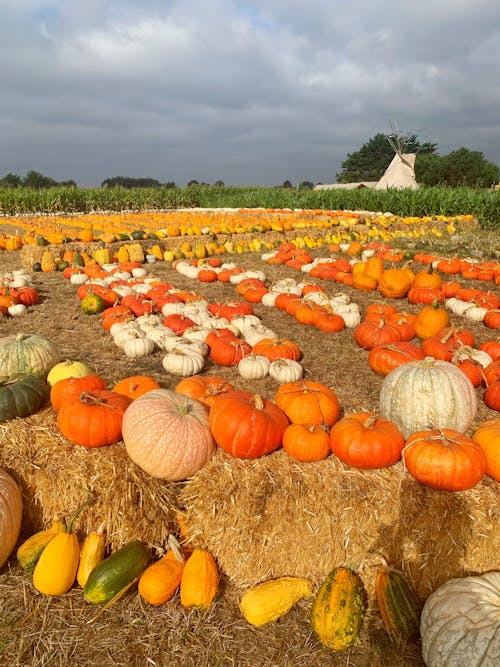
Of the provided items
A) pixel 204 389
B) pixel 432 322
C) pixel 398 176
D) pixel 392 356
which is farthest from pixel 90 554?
pixel 398 176

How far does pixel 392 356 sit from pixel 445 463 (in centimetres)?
222

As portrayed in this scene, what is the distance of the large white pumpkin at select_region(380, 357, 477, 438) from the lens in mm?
3506

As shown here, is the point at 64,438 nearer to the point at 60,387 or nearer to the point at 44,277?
the point at 60,387

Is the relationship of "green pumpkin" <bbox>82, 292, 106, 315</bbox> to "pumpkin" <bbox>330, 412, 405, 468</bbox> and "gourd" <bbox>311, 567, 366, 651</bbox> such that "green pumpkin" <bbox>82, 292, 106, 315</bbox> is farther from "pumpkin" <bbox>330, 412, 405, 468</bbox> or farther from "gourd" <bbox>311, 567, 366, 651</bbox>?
"gourd" <bbox>311, 567, 366, 651</bbox>

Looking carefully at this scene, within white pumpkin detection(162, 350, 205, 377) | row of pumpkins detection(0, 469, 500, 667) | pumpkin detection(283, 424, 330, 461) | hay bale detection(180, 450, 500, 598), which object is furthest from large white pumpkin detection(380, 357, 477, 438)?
white pumpkin detection(162, 350, 205, 377)

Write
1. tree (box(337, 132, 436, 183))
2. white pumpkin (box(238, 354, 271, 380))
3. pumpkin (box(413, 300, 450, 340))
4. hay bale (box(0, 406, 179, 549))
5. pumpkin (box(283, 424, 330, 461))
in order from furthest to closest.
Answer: tree (box(337, 132, 436, 183)) < pumpkin (box(413, 300, 450, 340)) < white pumpkin (box(238, 354, 271, 380)) < hay bale (box(0, 406, 179, 549)) < pumpkin (box(283, 424, 330, 461))

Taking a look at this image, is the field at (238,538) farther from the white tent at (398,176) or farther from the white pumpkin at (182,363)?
the white tent at (398,176)

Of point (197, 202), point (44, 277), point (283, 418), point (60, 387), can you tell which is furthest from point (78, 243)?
point (197, 202)

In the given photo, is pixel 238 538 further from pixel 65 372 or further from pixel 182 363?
pixel 182 363

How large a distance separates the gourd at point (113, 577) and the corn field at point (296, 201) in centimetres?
2115

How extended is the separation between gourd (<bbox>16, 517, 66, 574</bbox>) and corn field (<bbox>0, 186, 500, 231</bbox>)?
69.7 ft

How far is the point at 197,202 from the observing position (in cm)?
3647

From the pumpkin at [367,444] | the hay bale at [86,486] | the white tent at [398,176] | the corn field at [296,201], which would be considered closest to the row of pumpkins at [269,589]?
the hay bale at [86,486]

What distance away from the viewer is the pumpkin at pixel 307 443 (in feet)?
10.4
